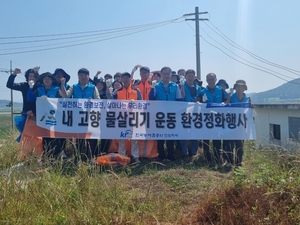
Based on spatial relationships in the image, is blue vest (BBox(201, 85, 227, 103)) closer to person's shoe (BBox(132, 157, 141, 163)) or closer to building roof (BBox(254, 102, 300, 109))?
person's shoe (BBox(132, 157, 141, 163))


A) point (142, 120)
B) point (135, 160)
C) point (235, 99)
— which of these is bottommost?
point (135, 160)

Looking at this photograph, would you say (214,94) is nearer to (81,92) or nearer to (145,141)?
(145,141)

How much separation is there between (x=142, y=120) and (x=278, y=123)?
4492 mm

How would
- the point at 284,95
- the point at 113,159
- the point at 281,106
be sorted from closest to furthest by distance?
the point at 113,159 < the point at 281,106 < the point at 284,95

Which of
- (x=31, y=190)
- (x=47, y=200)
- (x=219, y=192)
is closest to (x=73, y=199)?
(x=47, y=200)

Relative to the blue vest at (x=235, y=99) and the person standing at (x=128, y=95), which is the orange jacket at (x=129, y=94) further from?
the blue vest at (x=235, y=99)

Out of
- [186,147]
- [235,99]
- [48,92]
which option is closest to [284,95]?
[235,99]

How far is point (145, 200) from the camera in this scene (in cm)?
392

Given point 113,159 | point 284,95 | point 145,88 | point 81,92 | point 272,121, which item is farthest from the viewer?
point 284,95

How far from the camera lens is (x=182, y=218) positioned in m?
3.64

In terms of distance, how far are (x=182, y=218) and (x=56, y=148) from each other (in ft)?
10.9

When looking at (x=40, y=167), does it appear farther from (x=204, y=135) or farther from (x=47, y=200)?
(x=204, y=135)

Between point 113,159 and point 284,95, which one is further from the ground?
point 284,95

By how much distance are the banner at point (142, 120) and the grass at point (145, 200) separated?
1440 millimetres
